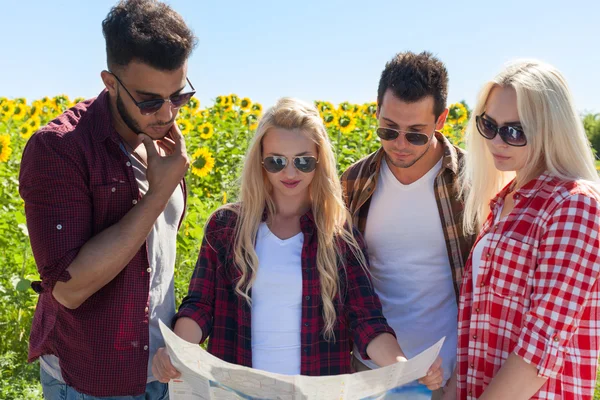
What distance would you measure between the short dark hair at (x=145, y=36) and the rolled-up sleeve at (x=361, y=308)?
98 cm

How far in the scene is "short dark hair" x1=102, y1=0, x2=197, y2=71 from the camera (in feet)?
7.34

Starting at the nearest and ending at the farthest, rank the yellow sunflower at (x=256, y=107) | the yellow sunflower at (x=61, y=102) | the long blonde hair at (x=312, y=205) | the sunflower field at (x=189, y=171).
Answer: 1. the long blonde hair at (x=312, y=205)
2. the sunflower field at (x=189, y=171)
3. the yellow sunflower at (x=256, y=107)
4. the yellow sunflower at (x=61, y=102)

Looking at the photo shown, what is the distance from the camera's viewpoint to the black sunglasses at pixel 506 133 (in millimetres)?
2109

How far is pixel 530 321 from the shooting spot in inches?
76.5

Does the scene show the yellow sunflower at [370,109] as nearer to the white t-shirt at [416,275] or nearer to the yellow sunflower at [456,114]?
the yellow sunflower at [456,114]

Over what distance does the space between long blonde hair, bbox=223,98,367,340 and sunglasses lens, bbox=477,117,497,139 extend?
622 mm

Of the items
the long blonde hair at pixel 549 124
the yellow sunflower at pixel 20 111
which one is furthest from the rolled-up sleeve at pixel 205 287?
the yellow sunflower at pixel 20 111

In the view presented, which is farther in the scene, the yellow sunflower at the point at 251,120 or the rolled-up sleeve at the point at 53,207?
the yellow sunflower at the point at 251,120

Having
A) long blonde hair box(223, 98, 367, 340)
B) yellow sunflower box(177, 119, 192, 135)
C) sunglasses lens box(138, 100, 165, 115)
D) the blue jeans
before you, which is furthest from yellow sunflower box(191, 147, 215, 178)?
sunglasses lens box(138, 100, 165, 115)

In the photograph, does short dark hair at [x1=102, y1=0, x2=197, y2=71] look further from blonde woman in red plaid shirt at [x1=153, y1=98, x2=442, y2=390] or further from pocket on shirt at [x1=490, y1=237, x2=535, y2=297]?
pocket on shirt at [x1=490, y1=237, x2=535, y2=297]

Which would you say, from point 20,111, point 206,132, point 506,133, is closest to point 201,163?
point 206,132

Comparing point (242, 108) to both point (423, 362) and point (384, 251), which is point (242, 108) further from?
point (423, 362)

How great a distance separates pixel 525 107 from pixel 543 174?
0.22 meters

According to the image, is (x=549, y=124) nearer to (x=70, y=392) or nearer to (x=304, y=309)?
(x=304, y=309)
